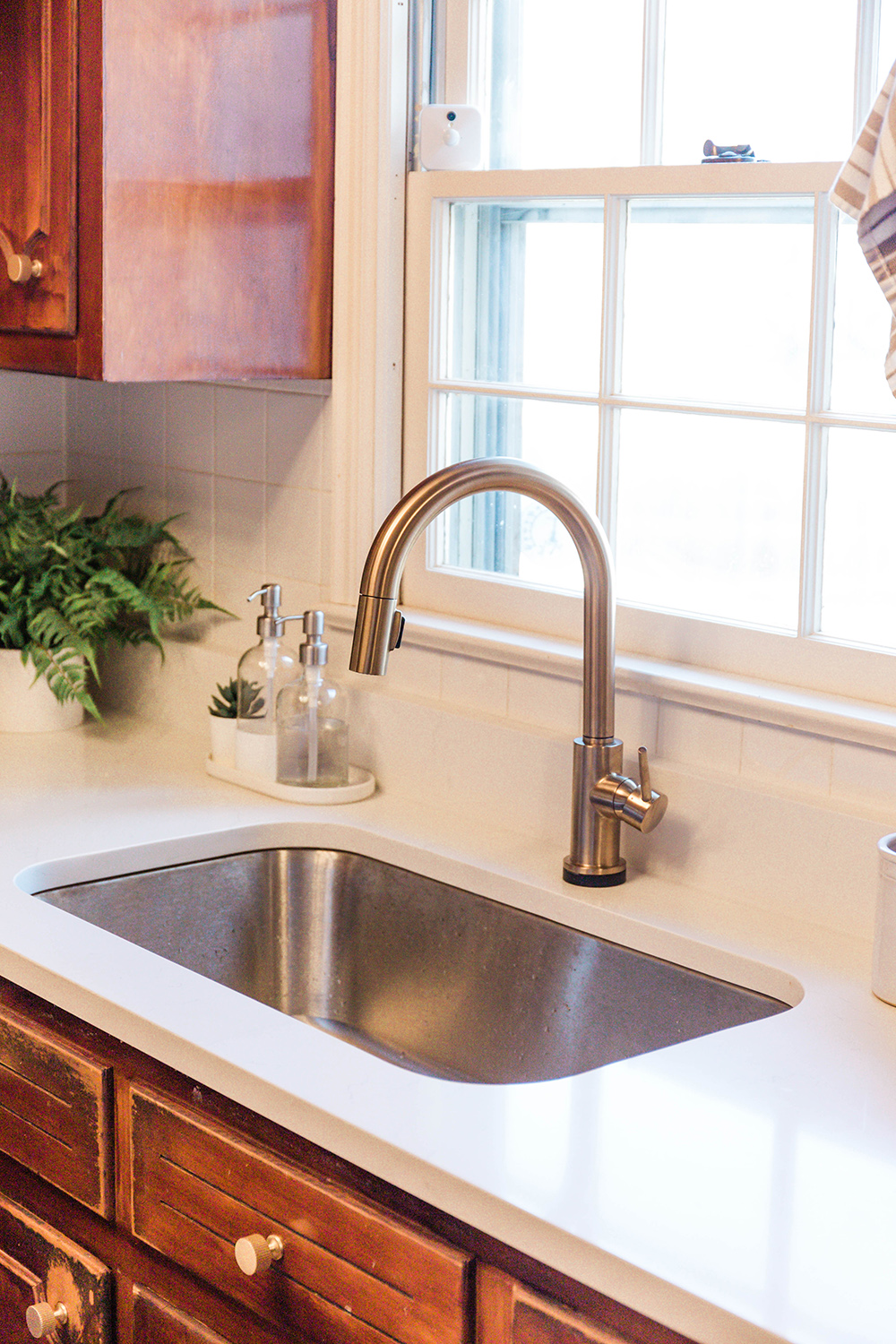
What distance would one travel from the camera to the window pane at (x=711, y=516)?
1.55 meters

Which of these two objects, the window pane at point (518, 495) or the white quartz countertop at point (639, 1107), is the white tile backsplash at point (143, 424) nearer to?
the window pane at point (518, 495)

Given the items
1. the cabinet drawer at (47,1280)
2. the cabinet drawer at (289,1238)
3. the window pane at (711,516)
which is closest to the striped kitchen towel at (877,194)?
the window pane at (711,516)

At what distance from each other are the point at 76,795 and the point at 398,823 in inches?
15.8

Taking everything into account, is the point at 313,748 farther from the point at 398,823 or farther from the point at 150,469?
the point at 150,469

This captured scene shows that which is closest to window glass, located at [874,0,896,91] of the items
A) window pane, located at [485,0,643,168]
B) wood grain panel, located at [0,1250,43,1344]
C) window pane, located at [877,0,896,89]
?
window pane, located at [877,0,896,89]

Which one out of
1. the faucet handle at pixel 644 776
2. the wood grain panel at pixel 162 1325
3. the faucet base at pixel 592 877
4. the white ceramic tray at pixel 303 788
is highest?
the faucet handle at pixel 644 776

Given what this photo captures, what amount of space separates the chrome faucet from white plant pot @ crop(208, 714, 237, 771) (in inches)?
18.6

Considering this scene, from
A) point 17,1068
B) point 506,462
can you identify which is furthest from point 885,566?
point 17,1068

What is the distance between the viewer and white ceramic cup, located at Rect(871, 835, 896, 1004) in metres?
1.18

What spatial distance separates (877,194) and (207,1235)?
3.21 feet

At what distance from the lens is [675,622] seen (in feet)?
5.31

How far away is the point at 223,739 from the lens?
1865mm

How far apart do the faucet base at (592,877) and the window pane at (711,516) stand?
31cm

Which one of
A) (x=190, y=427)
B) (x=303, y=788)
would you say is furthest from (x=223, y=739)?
(x=190, y=427)
